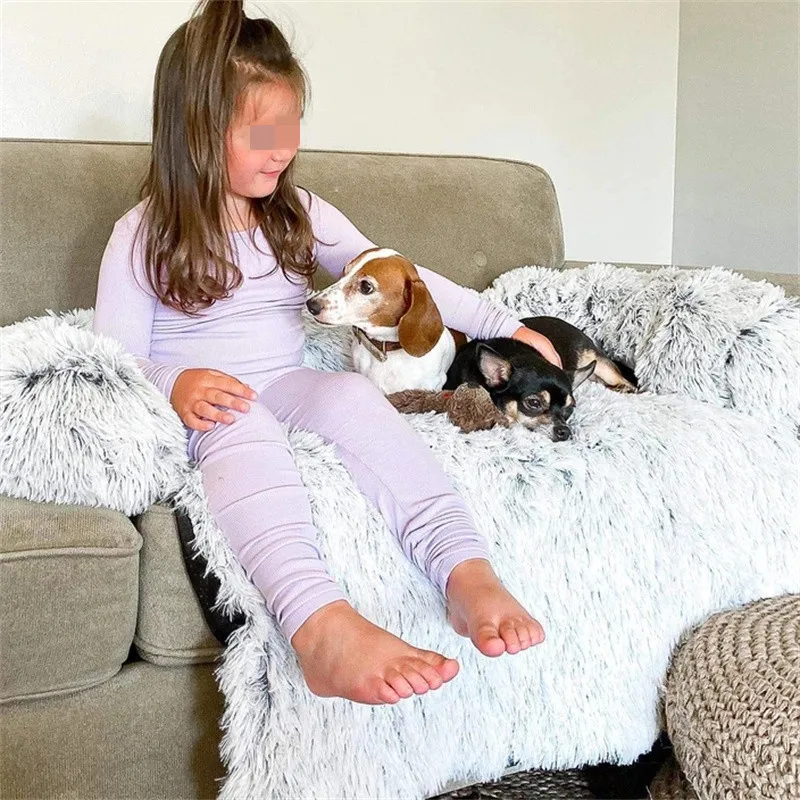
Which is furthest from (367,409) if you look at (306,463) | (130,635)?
(130,635)

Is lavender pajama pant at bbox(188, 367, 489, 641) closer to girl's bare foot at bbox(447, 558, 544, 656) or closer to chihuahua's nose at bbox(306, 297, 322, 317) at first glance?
girl's bare foot at bbox(447, 558, 544, 656)

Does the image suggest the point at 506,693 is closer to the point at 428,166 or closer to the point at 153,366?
the point at 153,366

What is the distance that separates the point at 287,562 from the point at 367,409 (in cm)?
28

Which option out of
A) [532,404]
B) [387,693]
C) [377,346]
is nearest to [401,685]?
[387,693]

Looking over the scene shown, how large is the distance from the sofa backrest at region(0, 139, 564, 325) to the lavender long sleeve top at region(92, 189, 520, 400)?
27 cm

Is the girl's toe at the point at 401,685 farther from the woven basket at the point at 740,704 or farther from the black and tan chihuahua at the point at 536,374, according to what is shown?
the black and tan chihuahua at the point at 536,374

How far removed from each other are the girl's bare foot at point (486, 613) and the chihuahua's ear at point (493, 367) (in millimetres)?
530

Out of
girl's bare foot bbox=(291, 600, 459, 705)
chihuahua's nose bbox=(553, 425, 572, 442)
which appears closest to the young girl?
girl's bare foot bbox=(291, 600, 459, 705)

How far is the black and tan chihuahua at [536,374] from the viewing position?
158 cm

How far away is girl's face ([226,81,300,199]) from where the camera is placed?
56.2 inches

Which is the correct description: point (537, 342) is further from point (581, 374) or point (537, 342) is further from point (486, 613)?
point (486, 613)

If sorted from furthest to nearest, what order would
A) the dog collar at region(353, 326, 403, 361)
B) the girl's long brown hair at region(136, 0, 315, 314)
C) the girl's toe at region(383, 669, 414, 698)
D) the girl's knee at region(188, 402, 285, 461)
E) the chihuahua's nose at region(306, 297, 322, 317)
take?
the dog collar at region(353, 326, 403, 361) < the chihuahua's nose at region(306, 297, 322, 317) < the girl's long brown hair at region(136, 0, 315, 314) < the girl's knee at region(188, 402, 285, 461) < the girl's toe at region(383, 669, 414, 698)

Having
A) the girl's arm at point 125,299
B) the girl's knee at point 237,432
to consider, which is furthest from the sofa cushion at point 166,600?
the girl's arm at point 125,299

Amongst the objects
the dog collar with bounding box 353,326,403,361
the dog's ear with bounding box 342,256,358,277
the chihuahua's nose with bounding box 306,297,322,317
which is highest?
the dog's ear with bounding box 342,256,358,277
